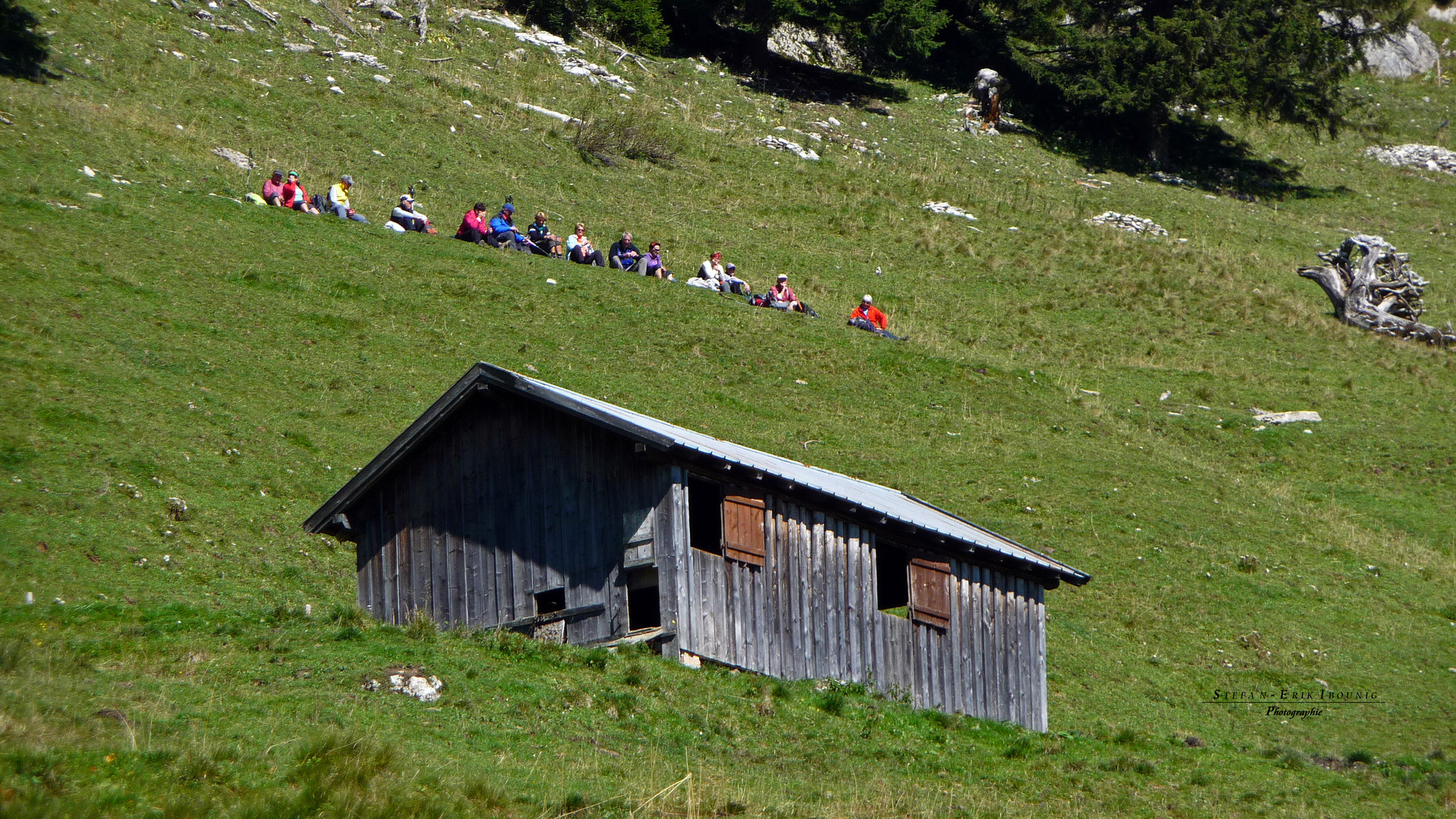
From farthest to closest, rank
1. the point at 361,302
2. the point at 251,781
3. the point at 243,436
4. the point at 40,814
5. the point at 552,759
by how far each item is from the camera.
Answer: the point at 361,302 → the point at 243,436 → the point at 552,759 → the point at 251,781 → the point at 40,814

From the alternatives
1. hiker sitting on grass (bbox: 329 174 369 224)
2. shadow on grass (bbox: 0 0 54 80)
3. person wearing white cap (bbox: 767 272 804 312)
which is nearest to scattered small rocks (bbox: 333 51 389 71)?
shadow on grass (bbox: 0 0 54 80)

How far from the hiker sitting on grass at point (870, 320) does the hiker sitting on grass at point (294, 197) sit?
14.2 m

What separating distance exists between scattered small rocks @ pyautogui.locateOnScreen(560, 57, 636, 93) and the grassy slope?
3.41 feet

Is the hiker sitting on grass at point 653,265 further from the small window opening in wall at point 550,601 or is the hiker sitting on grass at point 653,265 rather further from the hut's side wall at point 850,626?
the small window opening in wall at point 550,601

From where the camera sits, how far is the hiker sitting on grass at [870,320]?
33.7m

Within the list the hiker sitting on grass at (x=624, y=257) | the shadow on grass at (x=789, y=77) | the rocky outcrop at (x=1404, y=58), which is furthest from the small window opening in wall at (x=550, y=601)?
the rocky outcrop at (x=1404, y=58)

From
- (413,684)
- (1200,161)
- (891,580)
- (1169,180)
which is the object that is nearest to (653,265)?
(891,580)

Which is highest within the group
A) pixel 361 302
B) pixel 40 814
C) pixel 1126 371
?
pixel 40 814

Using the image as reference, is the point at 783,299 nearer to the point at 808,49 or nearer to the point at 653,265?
the point at 653,265

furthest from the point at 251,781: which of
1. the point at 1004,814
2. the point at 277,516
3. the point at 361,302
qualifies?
the point at 361,302

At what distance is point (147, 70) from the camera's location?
120ft

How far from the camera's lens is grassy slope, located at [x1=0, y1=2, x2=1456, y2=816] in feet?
42.1

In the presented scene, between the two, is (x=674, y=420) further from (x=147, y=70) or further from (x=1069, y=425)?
(x=147, y=70)

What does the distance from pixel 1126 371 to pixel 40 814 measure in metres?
31.5
